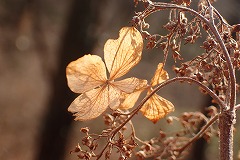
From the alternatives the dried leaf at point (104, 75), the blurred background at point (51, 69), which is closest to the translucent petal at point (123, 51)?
the dried leaf at point (104, 75)

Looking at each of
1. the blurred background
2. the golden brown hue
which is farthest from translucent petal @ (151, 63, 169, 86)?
the blurred background

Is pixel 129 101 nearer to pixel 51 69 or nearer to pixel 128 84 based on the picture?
pixel 128 84

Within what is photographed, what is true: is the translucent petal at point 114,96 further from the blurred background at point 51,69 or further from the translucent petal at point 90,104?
the blurred background at point 51,69

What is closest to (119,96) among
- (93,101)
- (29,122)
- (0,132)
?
(93,101)

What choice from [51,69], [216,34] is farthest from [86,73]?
[51,69]

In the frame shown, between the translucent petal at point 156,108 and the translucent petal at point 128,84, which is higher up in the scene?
the translucent petal at point 128,84

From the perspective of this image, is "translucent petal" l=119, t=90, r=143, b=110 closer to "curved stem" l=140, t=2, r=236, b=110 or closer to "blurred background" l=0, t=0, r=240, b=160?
"curved stem" l=140, t=2, r=236, b=110
